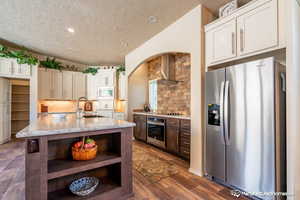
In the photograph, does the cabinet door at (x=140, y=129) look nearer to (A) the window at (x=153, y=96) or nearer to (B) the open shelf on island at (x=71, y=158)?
(A) the window at (x=153, y=96)

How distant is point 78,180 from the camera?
5.53 feet

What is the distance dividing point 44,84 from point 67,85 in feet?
2.37

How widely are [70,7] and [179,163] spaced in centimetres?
362

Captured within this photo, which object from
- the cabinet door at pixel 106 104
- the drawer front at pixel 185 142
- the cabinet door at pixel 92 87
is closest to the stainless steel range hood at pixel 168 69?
the drawer front at pixel 185 142

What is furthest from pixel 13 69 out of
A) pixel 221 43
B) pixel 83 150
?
pixel 221 43

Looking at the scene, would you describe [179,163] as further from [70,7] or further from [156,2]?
[70,7]

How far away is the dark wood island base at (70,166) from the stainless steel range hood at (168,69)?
2.57 meters

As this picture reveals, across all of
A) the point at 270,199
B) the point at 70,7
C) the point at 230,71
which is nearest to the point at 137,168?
the point at 270,199

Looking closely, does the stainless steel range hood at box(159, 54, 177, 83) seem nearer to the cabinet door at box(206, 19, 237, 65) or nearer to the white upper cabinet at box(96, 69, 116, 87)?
the cabinet door at box(206, 19, 237, 65)

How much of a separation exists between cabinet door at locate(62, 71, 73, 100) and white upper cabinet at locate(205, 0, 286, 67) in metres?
5.17

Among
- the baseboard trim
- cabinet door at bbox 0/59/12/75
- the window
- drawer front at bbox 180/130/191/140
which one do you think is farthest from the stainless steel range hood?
cabinet door at bbox 0/59/12/75

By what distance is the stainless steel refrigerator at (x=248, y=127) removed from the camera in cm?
155

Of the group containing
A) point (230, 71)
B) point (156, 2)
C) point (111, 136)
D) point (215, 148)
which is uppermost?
point (156, 2)

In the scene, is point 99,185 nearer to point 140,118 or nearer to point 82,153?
point 82,153
